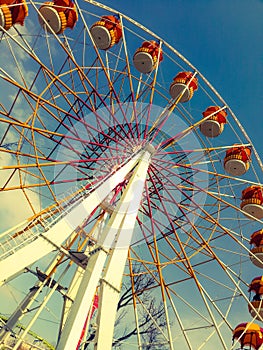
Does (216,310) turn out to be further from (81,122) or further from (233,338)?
(81,122)

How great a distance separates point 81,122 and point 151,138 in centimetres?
268

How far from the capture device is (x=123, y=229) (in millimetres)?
10062

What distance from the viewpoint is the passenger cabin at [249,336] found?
12938mm

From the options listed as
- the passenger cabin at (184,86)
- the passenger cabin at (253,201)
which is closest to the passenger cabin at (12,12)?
the passenger cabin at (184,86)

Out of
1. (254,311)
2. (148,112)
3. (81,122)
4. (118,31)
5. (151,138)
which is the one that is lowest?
(254,311)

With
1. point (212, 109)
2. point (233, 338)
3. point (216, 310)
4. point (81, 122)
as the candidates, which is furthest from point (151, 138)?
point (233, 338)

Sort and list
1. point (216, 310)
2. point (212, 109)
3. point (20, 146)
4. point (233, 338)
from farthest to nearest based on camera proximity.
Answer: point (212, 109)
point (20, 146)
point (233, 338)
point (216, 310)

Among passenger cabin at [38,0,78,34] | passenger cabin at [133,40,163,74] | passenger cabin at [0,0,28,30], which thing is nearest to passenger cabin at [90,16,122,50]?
passenger cabin at [38,0,78,34]

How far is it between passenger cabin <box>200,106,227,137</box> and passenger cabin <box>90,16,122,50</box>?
511 centimetres

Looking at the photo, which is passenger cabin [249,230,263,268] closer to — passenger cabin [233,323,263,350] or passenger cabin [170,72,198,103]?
passenger cabin [233,323,263,350]

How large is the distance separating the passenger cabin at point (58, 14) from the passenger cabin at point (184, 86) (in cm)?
495

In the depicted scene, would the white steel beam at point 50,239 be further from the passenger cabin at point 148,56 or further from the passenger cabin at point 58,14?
the passenger cabin at point 148,56

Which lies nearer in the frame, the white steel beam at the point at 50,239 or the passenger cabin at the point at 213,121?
the white steel beam at the point at 50,239

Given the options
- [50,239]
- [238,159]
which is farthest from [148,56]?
[50,239]
